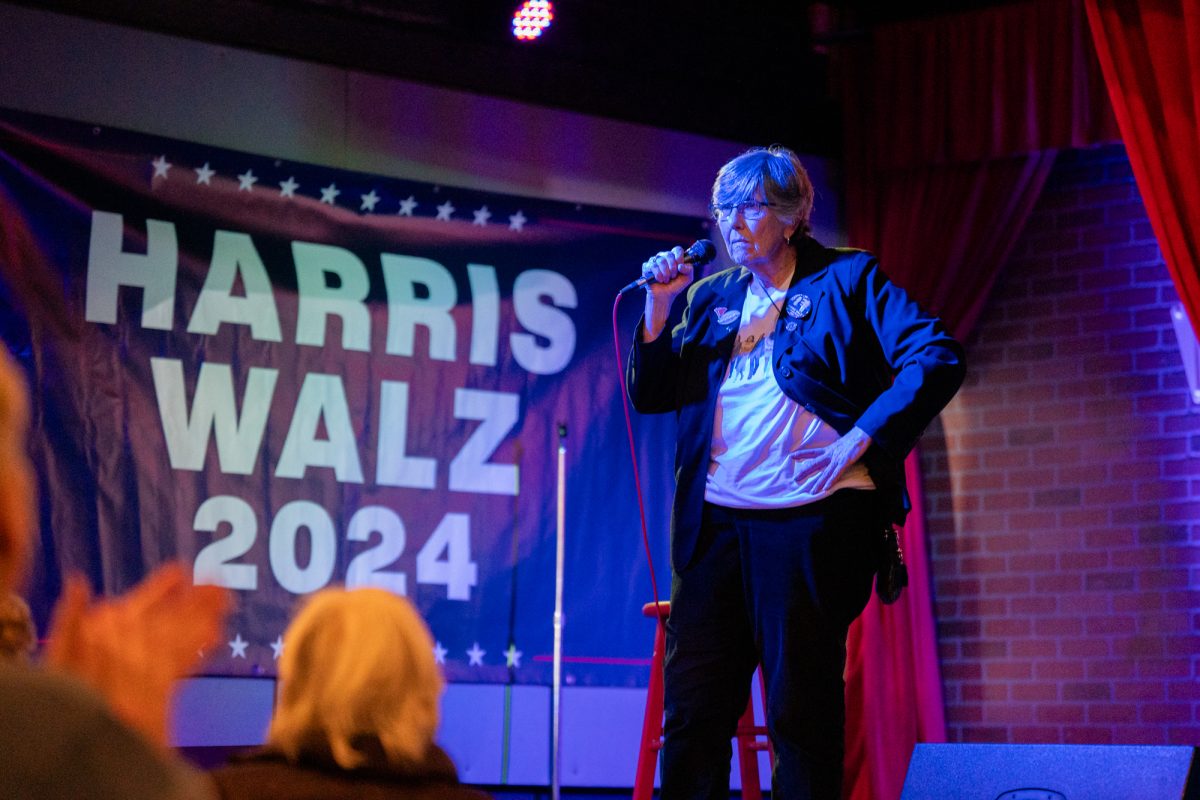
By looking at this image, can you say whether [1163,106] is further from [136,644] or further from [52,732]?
[52,732]

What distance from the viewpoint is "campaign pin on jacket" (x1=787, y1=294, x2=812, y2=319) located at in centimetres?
267

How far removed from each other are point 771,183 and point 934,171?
7.92ft

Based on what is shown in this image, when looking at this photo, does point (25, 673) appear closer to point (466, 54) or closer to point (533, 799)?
point (533, 799)

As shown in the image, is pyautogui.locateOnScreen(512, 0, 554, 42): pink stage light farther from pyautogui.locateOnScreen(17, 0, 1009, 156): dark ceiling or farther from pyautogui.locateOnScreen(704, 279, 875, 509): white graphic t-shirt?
pyautogui.locateOnScreen(704, 279, 875, 509): white graphic t-shirt

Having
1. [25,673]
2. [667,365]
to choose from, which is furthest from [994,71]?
[25,673]

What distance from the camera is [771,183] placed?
2.68 m

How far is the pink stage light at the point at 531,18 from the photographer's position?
4629 millimetres

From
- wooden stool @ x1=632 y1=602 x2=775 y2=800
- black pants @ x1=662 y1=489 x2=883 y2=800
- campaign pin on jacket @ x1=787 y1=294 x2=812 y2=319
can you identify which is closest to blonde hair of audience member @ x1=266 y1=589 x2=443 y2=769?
black pants @ x1=662 y1=489 x2=883 y2=800

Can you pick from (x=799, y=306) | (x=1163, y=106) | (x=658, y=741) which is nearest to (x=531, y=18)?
(x=1163, y=106)

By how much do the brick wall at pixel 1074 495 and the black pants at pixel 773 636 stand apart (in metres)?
2.17

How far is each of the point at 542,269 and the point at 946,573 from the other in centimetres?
173

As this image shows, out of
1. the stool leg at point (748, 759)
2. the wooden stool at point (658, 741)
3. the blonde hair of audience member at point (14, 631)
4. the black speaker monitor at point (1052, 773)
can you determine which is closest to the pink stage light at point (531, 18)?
the wooden stool at point (658, 741)

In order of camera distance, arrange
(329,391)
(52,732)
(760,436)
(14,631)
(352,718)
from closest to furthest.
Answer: (52,732) → (14,631) → (352,718) → (760,436) → (329,391)

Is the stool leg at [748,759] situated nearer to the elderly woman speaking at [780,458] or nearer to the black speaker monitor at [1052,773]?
the black speaker monitor at [1052,773]
